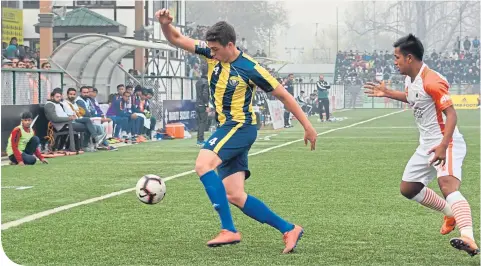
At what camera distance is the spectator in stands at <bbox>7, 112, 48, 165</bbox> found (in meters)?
18.2

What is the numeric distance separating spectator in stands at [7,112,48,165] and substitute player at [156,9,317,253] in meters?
10.0

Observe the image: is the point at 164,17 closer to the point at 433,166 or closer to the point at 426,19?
the point at 433,166

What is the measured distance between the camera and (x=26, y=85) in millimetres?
21734

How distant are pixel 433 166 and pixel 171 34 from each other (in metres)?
2.51

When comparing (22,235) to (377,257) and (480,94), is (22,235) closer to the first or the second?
(377,257)

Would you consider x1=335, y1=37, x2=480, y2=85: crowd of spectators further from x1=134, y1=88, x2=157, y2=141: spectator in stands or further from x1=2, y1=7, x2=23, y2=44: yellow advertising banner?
x1=134, y1=88, x2=157, y2=141: spectator in stands

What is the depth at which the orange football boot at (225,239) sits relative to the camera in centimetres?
836

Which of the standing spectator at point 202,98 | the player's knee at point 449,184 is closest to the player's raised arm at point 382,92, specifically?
the player's knee at point 449,184

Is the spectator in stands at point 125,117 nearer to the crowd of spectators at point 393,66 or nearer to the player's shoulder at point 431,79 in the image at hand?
the player's shoulder at point 431,79

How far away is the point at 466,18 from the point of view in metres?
91.1

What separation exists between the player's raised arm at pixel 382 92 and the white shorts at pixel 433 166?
566 mm

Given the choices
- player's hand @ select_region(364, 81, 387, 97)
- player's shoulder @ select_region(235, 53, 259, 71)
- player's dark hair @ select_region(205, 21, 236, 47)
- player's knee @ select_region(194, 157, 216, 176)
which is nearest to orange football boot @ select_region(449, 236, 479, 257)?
player's hand @ select_region(364, 81, 387, 97)

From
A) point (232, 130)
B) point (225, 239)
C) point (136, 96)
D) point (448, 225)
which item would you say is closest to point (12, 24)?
point (136, 96)

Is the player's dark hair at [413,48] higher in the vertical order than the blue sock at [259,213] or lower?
higher
